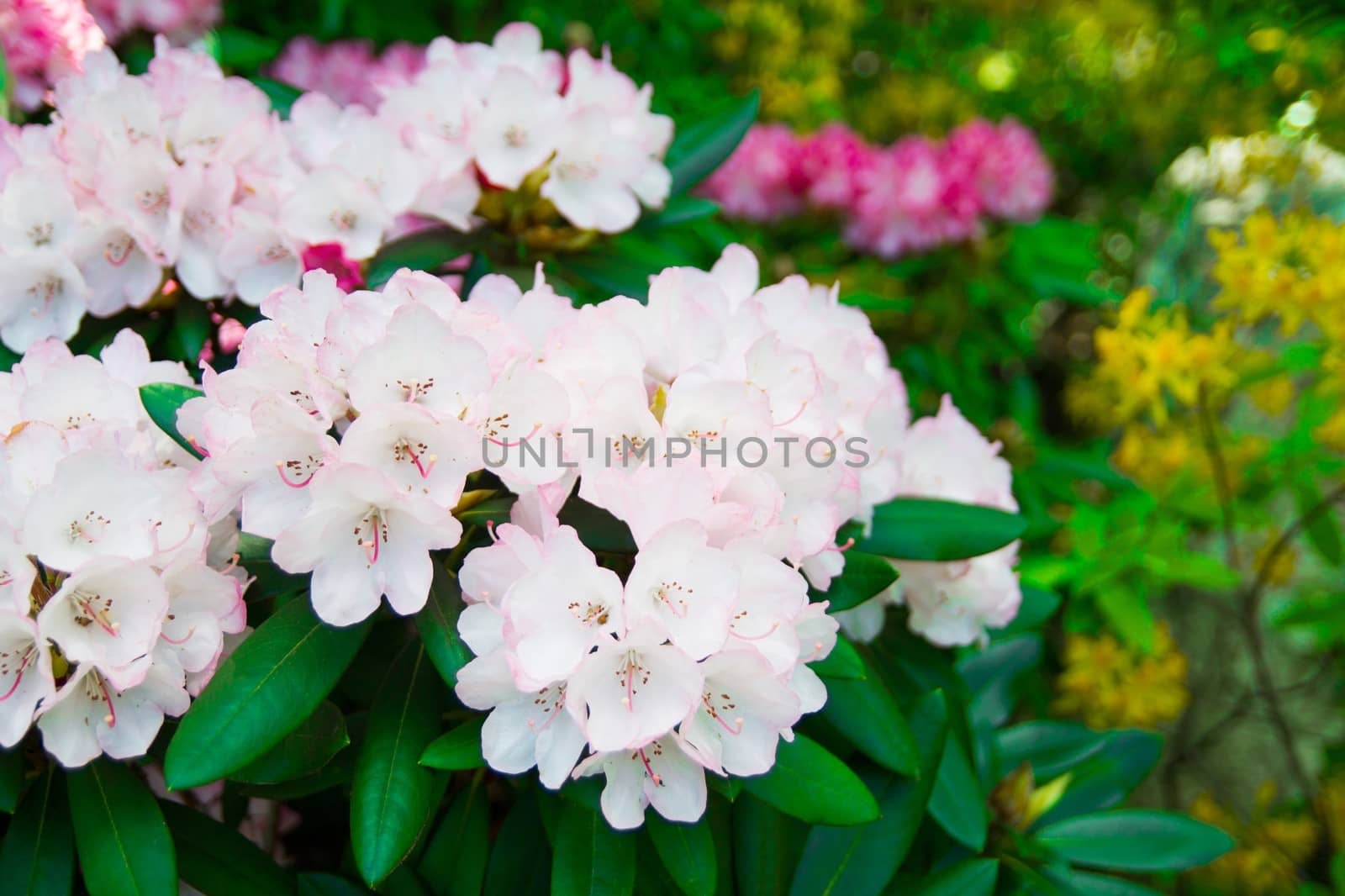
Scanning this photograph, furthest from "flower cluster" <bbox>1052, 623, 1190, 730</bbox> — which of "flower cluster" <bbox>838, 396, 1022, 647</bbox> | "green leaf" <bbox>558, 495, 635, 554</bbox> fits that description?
"green leaf" <bbox>558, 495, 635, 554</bbox>

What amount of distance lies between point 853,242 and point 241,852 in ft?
5.90

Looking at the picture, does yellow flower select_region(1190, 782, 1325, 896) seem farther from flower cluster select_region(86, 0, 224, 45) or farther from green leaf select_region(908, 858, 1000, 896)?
flower cluster select_region(86, 0, 224, 45)

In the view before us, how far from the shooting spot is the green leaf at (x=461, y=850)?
872 millimetres

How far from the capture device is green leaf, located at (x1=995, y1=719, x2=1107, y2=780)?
1.25 m

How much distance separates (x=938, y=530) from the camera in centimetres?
100

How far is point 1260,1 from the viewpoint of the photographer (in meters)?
1.95

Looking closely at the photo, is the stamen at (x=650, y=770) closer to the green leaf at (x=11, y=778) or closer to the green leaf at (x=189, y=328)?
the green leaf at (x=11, y=778)

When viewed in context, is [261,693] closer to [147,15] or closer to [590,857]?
[590,857]

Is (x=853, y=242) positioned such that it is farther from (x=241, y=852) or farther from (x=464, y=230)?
(x=241, y=852)

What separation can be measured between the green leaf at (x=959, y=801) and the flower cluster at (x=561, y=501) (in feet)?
1.10

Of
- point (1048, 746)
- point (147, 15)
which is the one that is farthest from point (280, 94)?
Result: point (1048, 746)

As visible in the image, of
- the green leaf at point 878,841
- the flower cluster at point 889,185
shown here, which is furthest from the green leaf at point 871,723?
the flower cluster at point 889,185

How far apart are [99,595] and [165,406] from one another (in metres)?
0.16

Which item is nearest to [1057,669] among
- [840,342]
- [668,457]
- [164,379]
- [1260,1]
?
[1260,1]
